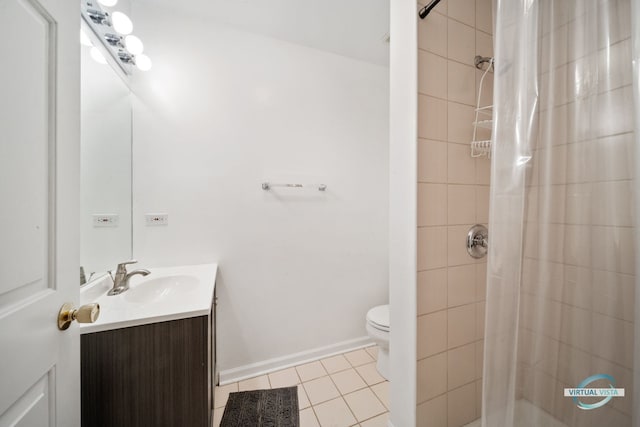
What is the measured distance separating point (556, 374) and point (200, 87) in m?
2.18

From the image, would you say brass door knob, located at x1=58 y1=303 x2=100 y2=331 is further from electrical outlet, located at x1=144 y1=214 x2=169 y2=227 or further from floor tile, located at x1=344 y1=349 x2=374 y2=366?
floor tile, located at x1=344 y1=349 x2=374 y2=366

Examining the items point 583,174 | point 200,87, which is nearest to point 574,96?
point 583,174

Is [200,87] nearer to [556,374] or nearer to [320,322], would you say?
[320,322]

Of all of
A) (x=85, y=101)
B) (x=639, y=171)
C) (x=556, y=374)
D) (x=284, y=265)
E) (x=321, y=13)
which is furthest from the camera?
(x=284, y=265)

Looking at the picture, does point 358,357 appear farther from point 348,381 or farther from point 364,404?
point 364,404

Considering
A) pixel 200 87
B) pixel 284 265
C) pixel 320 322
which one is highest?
pixel 200 87

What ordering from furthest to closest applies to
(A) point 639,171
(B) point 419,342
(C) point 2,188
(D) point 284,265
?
(D) point 284,265 < (B) point 419,342 < (A) point 639,171 < (C) point 2,188

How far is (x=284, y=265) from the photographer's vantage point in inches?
67.1

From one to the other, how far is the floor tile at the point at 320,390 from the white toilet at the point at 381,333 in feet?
1.22

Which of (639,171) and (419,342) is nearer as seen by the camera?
(639,171)

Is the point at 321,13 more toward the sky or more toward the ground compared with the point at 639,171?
more toward the sky
